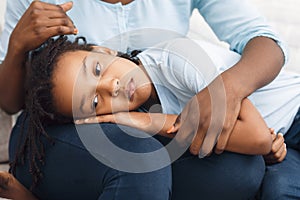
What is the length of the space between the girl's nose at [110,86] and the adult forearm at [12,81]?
20 cm

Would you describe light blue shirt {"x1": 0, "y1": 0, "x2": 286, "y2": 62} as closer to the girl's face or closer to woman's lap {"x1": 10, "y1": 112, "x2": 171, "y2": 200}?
the girl's face

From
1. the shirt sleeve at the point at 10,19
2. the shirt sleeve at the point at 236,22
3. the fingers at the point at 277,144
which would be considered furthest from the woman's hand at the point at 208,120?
the shirt sleeve at the point at 10,19

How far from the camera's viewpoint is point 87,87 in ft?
3.21

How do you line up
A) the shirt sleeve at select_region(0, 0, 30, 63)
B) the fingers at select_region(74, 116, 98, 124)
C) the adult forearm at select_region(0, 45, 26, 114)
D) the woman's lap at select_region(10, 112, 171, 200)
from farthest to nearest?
1. the shirt sleeve at select_region(0, 0, 30, 63)
2. the adult forearm at select_region(0, 45, 26, 114)
3. the fingers at select_region(74, 116, 98, 124)
4. the woman's lap at select_region(10, 112, 171, 200)

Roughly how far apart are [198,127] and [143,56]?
0.23 meters

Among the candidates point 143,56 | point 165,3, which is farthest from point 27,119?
point 165,3

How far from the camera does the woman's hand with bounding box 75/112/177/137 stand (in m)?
0.96

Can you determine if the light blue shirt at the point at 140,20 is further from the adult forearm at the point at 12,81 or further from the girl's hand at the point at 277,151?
the girl's hand at the point at 277,151

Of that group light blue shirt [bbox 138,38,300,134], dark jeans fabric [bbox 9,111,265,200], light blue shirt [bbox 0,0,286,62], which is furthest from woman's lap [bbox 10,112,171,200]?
light blue shirt [bbox 0,0,286,62]

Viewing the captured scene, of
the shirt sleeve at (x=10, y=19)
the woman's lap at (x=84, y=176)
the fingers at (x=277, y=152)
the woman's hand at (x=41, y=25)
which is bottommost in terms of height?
the fingers at (x=277, y=152)

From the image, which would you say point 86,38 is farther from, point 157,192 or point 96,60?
point 157,192

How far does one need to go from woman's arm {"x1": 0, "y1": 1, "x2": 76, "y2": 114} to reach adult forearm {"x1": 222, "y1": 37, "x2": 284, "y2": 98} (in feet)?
1.06

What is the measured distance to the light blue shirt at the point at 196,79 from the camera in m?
0.98

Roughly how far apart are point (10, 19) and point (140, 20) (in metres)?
0.31
